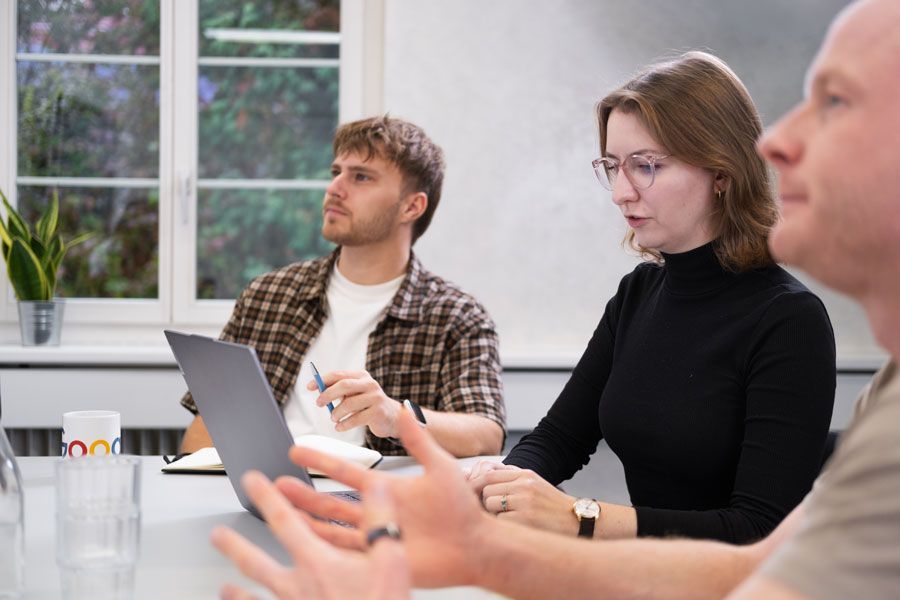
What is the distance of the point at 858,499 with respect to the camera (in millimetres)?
595

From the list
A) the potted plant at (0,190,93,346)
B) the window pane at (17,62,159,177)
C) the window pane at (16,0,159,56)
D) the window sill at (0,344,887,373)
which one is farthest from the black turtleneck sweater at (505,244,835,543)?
the window pane at (16,0,159,56)

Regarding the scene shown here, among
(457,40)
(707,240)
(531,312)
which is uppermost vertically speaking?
(457,40)

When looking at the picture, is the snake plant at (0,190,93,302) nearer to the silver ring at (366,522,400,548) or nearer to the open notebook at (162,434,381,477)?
the open notebook at (162,434,381,477)

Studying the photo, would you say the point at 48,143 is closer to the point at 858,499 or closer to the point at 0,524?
the point at 0,524

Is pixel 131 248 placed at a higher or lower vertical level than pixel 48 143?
lower

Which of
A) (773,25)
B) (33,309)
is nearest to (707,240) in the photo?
(773,25)

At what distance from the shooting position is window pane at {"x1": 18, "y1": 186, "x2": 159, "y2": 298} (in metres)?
3.34

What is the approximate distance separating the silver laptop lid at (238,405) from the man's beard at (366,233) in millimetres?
1162

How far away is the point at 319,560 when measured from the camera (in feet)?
2.32

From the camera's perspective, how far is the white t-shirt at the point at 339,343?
228cm

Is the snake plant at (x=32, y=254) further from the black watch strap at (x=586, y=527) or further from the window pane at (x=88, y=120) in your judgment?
the black watch strap at (x=586, y=527)

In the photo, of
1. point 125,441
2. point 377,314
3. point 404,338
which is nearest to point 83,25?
point 125,441

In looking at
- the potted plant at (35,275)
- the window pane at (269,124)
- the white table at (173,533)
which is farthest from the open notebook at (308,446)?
the window pane at (269,124)

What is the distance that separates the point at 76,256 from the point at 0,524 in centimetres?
251
